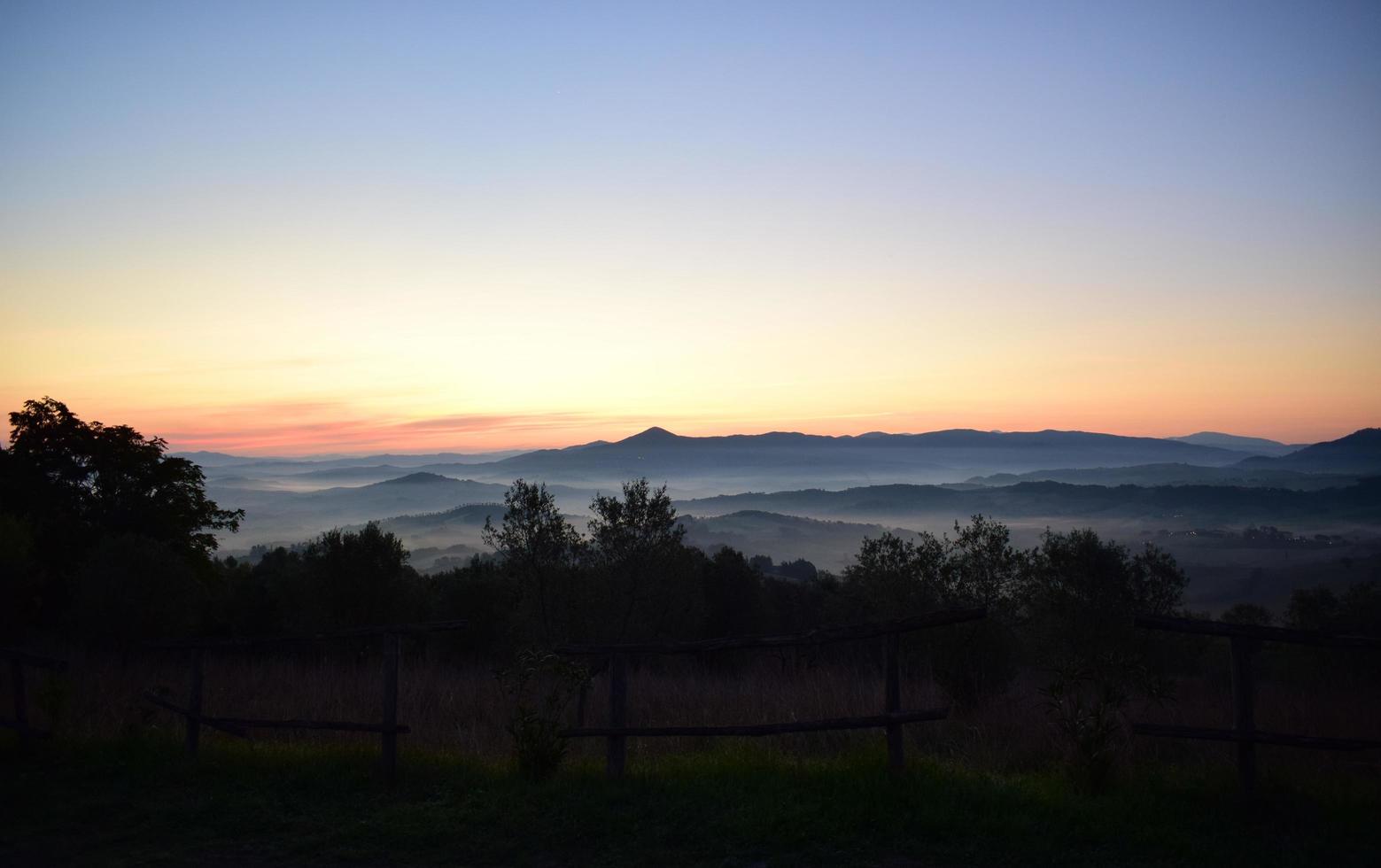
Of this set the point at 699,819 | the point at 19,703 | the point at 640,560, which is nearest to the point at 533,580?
the point at 640,560

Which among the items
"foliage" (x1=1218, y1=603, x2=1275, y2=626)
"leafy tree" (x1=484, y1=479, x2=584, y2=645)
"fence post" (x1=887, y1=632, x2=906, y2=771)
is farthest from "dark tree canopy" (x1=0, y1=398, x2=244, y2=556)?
"foliage" (x1=1218, y1=603, x2=1275, y2=626)

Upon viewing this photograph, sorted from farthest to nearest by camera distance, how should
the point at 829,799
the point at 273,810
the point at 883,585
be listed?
the point at 883,585
the point at 273,810
the point at 829,799

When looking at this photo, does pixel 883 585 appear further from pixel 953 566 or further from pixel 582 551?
pixel 582 551

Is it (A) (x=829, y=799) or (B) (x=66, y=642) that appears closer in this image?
(A) (x=829, y=799)

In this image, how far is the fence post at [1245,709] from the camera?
7211 millimetres

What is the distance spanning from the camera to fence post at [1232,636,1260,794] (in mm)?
7211

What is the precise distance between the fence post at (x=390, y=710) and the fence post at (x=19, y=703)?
5244 millimetres

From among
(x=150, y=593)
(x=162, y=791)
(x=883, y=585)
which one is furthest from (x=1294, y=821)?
(x=150, y=593)

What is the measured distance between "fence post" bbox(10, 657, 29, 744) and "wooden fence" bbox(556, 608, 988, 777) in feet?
23.8

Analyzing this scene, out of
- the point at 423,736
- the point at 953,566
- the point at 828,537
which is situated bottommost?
the point at 828,537

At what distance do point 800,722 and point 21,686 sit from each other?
1004cm

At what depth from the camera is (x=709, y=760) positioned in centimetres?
857

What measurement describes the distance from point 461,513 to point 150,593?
139 m

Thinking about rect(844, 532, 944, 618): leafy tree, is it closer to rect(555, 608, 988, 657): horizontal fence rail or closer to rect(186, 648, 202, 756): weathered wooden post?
rect(555, 608, 988, 657): horizontal fence rail
